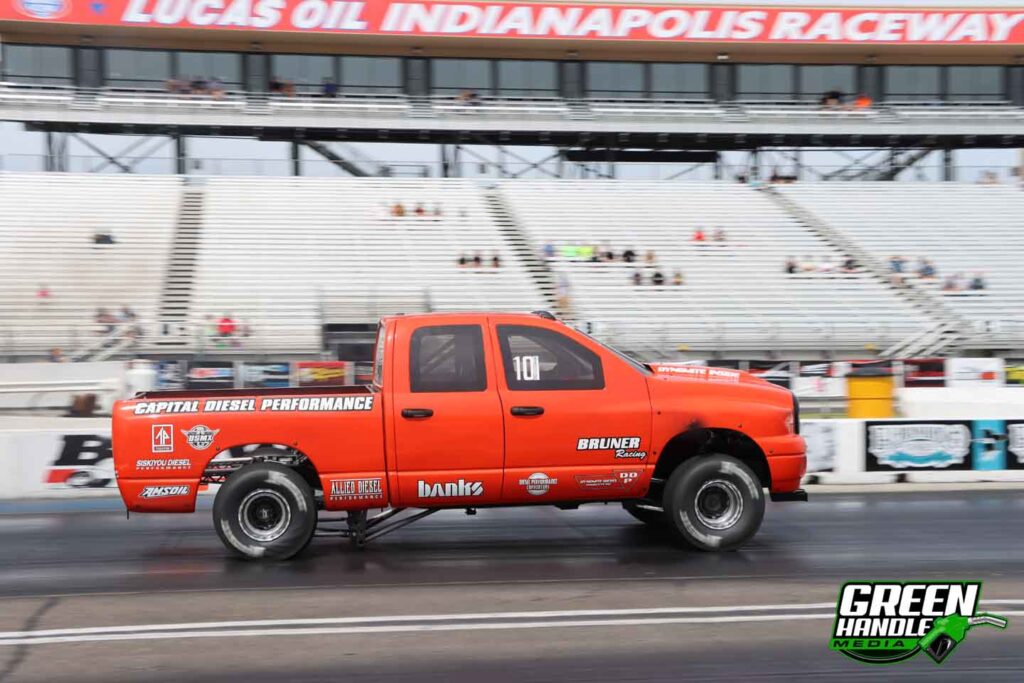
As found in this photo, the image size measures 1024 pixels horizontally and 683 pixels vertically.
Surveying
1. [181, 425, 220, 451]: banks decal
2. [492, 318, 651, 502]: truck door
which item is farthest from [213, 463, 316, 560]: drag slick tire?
[492, 318, 651, 502]: truck door

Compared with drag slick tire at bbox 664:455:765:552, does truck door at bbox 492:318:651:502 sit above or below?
above

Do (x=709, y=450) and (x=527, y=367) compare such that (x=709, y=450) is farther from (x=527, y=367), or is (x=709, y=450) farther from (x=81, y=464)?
(x=81, y=464)

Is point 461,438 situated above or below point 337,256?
below

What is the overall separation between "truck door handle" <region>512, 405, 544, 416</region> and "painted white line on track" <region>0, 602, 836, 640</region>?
5.59 ft

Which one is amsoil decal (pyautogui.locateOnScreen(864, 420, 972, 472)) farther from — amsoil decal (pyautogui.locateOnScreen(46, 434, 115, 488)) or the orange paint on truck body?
amsoil decal (pyautogui.locateOnScreen(46, 434, 115, 488))

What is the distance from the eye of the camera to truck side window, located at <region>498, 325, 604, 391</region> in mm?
7715

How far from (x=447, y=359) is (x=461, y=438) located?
0.65 meters

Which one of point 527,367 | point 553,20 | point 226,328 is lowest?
point 226,328

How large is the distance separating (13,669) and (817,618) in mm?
4722

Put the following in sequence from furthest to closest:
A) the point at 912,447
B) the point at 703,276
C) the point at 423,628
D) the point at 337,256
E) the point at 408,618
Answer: the point at 703,276 → the point at 337,256 → the point at 912,447 → the point at 408,618 → the point at 423,628

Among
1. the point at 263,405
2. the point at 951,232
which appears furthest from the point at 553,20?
the point at 263,405

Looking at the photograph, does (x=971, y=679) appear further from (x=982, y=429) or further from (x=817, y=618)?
(x=982, y=429)

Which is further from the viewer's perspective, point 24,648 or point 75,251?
point 75,251

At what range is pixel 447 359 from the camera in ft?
25.4
